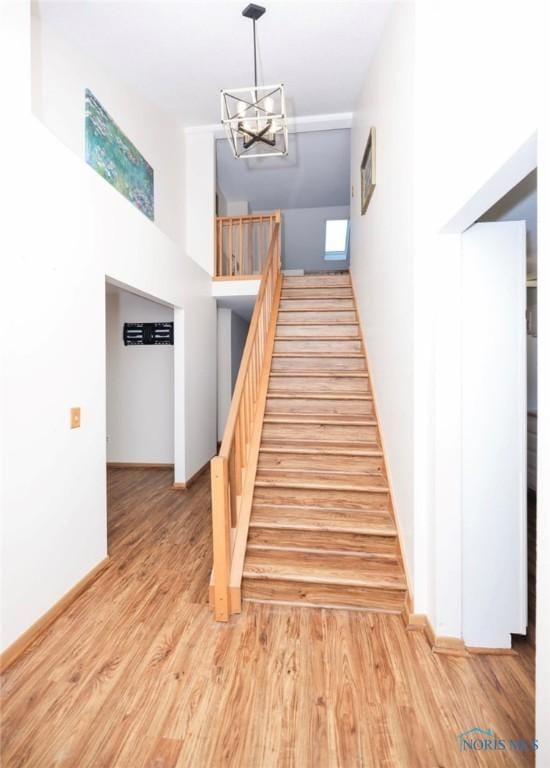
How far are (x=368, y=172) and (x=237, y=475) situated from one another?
299cm

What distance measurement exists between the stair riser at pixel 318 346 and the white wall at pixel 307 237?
205 inches

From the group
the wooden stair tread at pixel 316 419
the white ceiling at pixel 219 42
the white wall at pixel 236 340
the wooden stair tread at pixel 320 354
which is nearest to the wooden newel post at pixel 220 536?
the wooden stair tread at pixel 316 419

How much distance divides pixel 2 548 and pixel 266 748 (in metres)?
1.41

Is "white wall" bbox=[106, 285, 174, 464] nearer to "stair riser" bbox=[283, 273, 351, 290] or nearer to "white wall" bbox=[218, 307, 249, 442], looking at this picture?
"white wall" bbox=[218, 307, 249, 442]

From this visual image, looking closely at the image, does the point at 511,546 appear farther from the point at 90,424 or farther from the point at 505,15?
the point at 90,424

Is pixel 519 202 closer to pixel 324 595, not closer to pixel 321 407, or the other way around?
pixel 321 407

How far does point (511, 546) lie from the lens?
1685mm

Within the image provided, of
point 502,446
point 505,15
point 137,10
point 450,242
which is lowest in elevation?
point 502,446

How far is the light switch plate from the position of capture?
2.14 m

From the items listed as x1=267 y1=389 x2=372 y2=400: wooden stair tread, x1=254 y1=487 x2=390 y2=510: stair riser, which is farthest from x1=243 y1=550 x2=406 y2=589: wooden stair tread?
x1=267 y1=389 x2=372 y2=400: wooden stair tread

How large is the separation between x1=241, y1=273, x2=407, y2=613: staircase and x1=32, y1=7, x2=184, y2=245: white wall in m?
2.42

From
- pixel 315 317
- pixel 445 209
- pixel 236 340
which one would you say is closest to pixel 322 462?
pixel 445 209

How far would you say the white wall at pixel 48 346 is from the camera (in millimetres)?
1698

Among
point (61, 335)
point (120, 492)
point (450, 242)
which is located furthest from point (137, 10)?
point (120, 492)
